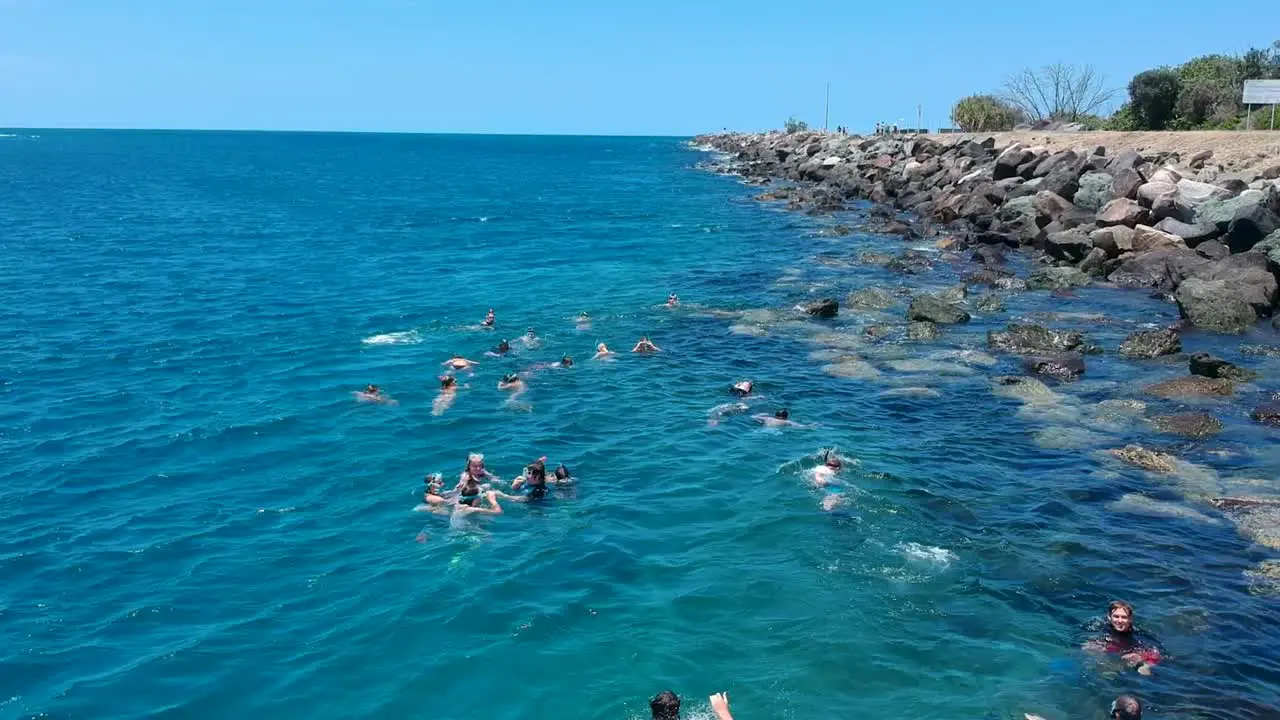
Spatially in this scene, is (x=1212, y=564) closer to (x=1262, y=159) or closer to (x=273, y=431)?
(x=273, y=431)

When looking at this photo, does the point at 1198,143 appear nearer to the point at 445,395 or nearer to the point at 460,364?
the point at 460,364

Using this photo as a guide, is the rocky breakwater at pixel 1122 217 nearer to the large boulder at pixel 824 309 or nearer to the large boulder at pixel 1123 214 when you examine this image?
the large boulder at pixel 1123 214

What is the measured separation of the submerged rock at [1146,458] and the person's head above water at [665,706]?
1227 centimetres

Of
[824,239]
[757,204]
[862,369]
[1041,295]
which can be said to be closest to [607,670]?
Answer: [862,369]

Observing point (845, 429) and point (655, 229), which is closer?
point (845, 429)

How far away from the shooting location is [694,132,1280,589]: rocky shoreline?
22.9 metres

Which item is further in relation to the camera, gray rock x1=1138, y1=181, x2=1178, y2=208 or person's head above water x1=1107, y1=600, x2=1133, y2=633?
gray rock x1=1138, y1=181, x2=1178, y2=208

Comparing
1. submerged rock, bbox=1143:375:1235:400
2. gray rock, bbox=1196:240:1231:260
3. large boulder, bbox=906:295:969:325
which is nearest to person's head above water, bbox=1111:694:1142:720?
submerged rock, bbox=1143:375:1235:400

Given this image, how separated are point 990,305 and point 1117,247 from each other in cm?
898

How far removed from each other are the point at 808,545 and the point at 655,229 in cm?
4561

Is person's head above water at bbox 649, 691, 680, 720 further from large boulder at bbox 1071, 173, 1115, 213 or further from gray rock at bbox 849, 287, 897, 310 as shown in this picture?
large boulder at bbox 1071, 173, 1115, 213

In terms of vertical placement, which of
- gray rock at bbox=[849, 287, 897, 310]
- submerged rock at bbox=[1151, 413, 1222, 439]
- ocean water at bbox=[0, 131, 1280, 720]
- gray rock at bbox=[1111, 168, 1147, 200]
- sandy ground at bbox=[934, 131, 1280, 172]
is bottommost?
ocean water at bbox=[0, 131, 1280, 720]

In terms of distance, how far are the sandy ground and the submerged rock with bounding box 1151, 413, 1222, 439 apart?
27.0 metres

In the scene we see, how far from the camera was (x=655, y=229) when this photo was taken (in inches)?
→ 2345
